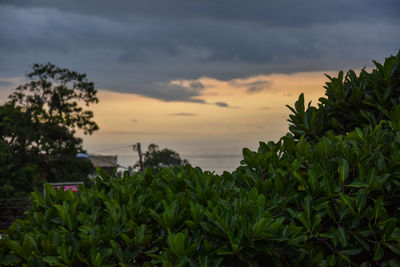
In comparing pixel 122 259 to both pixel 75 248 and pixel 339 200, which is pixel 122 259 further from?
pixel 339 200

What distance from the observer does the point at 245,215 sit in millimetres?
3564

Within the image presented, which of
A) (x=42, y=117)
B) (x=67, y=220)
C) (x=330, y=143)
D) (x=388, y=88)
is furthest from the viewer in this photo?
(x=42, y=117)

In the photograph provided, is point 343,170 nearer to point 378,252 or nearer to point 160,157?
point 378,252

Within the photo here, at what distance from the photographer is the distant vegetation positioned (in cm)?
355

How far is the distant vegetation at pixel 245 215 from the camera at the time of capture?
355cm

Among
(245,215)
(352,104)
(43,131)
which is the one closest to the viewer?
(245,215)

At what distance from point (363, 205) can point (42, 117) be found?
39.8 m

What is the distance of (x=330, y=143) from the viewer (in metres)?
4.34

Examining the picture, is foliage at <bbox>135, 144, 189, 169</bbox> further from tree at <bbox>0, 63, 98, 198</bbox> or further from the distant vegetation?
the distant vegetation

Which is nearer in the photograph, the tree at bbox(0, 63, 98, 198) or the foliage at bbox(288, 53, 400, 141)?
the foliage at bbox(288, 53, 400, 141)

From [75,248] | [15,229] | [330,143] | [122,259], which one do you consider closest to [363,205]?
[330,143]

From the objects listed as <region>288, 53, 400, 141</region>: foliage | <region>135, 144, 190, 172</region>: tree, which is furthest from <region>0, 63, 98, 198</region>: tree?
<region>288, 53, 400, 141</region>: foliage

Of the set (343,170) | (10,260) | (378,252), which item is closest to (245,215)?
(343,170)

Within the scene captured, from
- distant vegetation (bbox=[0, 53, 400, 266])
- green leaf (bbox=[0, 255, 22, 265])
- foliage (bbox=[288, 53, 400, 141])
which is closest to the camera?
distant vegetation (bbox=[0, 53, 400, 266])
